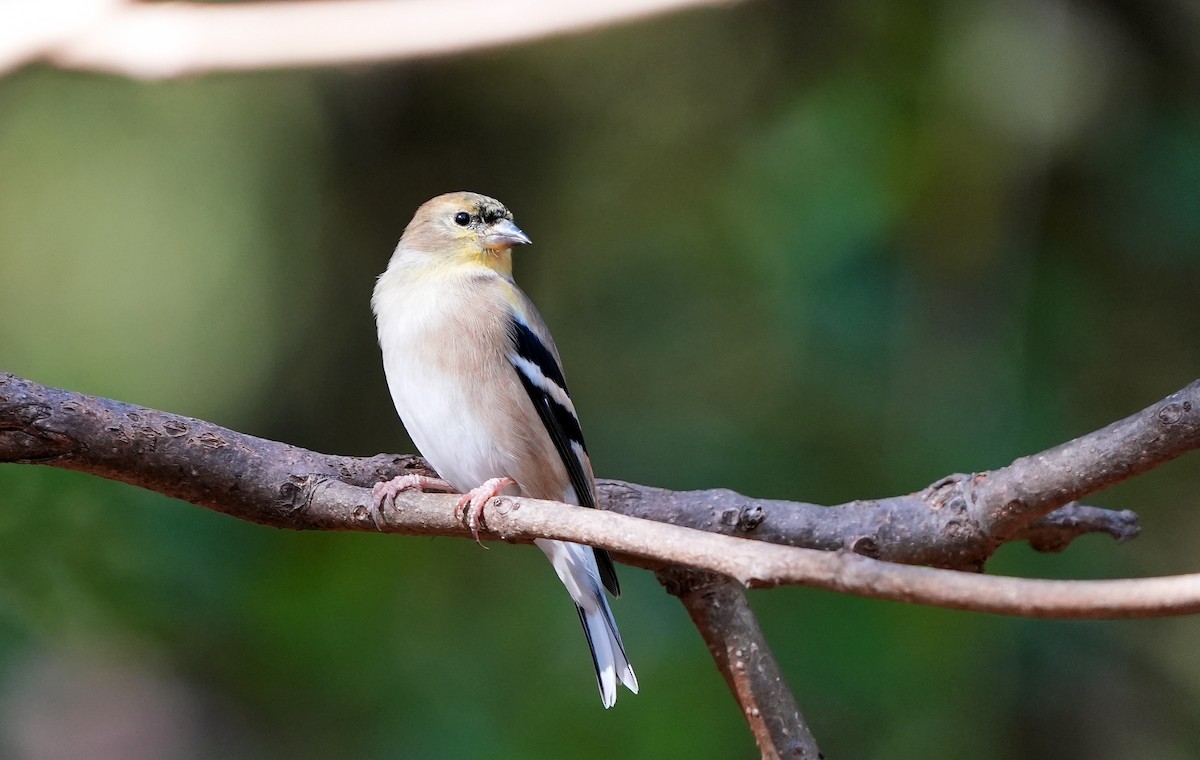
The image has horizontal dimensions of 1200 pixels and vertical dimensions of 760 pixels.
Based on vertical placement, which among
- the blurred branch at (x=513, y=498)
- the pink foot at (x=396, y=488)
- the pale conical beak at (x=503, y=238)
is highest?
the pale conical beak at (x=503, y=238)

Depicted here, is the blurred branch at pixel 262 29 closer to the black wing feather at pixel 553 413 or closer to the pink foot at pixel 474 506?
the black wing feather at pixel 553 413

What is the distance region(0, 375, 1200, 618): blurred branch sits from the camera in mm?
1577

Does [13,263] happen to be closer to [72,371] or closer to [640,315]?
[72,371]

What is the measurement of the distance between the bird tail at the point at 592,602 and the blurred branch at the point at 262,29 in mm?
1740

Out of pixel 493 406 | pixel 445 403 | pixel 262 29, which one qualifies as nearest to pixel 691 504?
pixel 493 406

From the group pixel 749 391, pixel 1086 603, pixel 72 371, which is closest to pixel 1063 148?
pixel 749 391

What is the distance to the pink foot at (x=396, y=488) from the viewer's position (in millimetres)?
2426

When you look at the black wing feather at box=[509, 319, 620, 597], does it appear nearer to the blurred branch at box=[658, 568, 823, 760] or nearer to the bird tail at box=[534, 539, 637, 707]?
the bird tail at box=[534, 539, 637, 707]

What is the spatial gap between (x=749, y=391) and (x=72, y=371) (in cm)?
262

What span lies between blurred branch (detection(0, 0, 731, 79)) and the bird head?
627 mm

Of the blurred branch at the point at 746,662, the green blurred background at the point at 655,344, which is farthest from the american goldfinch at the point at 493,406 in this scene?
the green blurred background at the point at 655,344

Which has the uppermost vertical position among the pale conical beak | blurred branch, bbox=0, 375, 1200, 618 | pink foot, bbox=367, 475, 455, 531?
the pale conical beak

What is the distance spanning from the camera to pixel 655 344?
15.8ft

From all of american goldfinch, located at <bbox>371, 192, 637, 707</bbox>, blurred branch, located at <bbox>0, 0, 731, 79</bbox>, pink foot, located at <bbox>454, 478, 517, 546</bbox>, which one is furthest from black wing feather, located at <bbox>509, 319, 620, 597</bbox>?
blurred branch, located at <bbox>0, 0, 731, 79</bbox>
